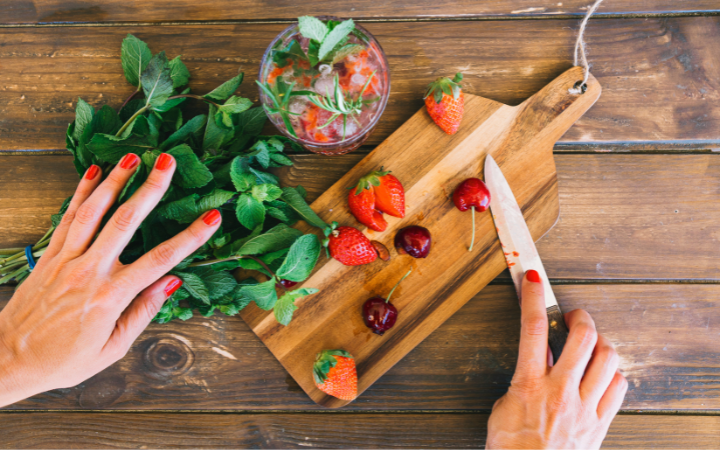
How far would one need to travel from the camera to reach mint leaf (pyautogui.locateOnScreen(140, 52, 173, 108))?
1023mm

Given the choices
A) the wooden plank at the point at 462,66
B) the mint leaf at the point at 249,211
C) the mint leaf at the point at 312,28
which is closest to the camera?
the mint leaf at the point at 312,28

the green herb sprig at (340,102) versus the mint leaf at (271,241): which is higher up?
the green herb sprig at (340,102)

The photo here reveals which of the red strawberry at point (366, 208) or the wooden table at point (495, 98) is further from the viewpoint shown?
the wooden table at point (495, 98)

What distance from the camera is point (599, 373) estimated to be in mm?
1157

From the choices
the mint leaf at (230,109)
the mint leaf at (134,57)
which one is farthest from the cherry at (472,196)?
the mint leaf at (134,57)

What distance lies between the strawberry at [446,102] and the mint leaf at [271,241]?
1.69ft

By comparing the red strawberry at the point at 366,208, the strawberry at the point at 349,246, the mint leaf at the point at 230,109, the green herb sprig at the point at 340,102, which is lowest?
the strawberry at the point at 349,246

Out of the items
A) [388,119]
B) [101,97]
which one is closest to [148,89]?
[101,97]

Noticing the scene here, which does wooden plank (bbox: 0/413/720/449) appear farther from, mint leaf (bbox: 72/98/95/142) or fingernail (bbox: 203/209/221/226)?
mint leaf (bbox: 72/98/95/142)

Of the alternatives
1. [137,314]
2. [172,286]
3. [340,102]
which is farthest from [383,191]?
[137,314]

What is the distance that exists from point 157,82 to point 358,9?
2.05 ft

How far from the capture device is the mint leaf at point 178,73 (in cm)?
114

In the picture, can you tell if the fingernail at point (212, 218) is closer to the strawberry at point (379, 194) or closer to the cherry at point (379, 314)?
the strawberry at point (379, 194)

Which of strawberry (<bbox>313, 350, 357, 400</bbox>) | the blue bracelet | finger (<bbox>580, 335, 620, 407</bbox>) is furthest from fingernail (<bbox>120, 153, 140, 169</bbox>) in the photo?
finger (<bbox>580, 335, 620, 407</bbox>)
